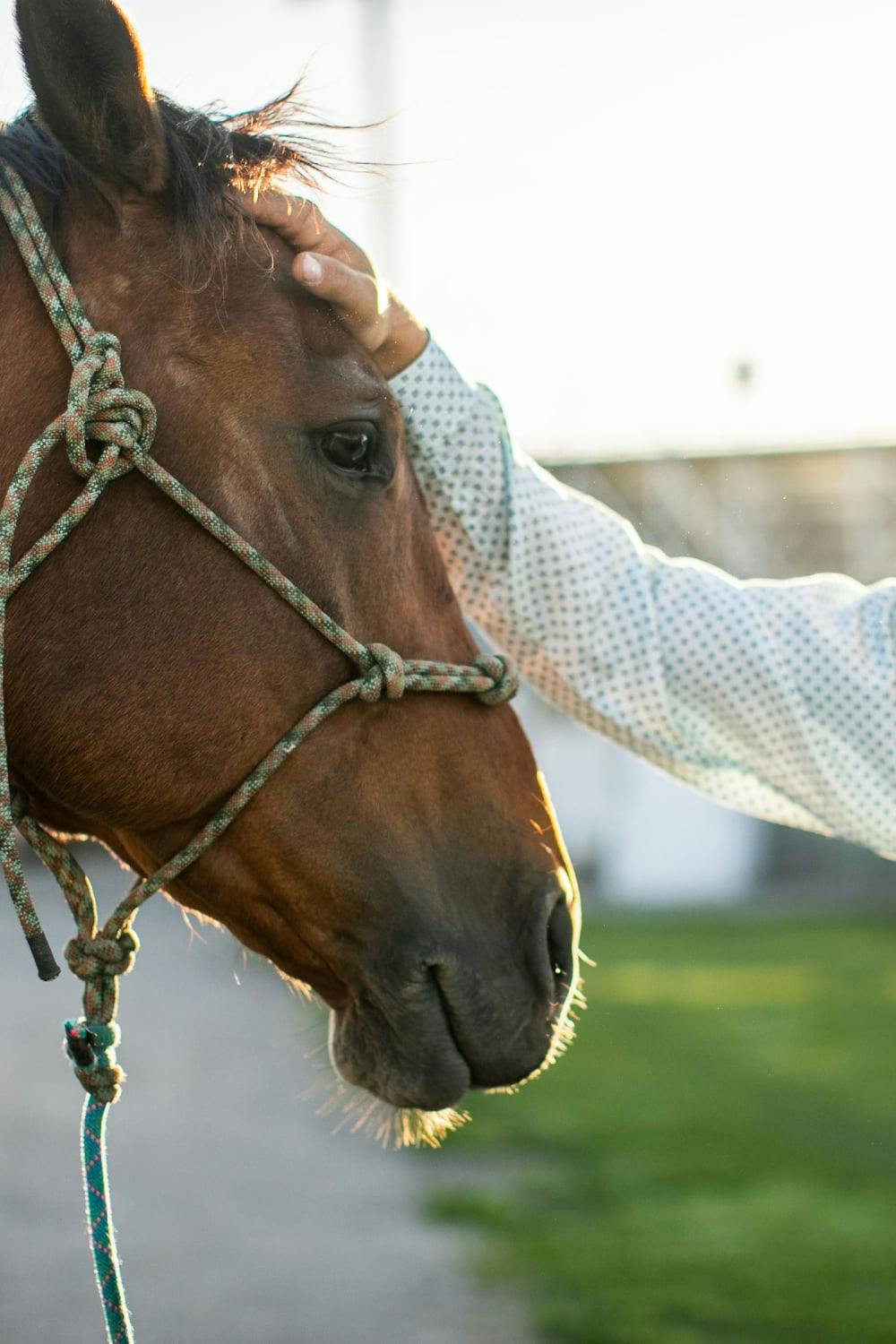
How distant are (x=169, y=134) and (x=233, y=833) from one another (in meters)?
0.90

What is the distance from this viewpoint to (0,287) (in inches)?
70.5

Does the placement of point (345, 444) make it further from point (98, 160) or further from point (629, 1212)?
point (629, 1212)

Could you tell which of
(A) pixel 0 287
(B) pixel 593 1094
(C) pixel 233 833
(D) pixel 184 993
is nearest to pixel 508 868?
(C) pixel 233 833

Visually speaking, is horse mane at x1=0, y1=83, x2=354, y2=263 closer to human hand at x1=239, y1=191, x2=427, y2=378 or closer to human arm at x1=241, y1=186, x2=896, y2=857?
human hand at x1=239, y1=191, x2=427, y2=378

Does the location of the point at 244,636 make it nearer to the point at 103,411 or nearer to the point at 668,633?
the point at 103,411

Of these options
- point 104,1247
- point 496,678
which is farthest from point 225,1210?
point 496,678

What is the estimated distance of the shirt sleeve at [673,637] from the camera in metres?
2.22

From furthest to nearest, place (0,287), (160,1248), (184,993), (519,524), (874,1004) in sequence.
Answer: (184,993) → (874,1004) → (160,1248) → (519,524) → (0,287)

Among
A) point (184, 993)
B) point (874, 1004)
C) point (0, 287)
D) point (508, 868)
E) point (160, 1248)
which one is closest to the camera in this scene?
point (0, 287)

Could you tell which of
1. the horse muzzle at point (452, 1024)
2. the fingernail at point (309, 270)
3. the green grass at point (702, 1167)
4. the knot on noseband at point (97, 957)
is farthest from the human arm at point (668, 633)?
the green grass at point (702, 1167)

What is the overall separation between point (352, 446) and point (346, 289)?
0.21 m

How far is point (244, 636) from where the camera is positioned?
5.96ft

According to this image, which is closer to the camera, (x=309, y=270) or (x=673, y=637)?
(x=309, y=270)

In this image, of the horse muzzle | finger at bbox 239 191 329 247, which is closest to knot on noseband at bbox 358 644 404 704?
the horse muzzle
